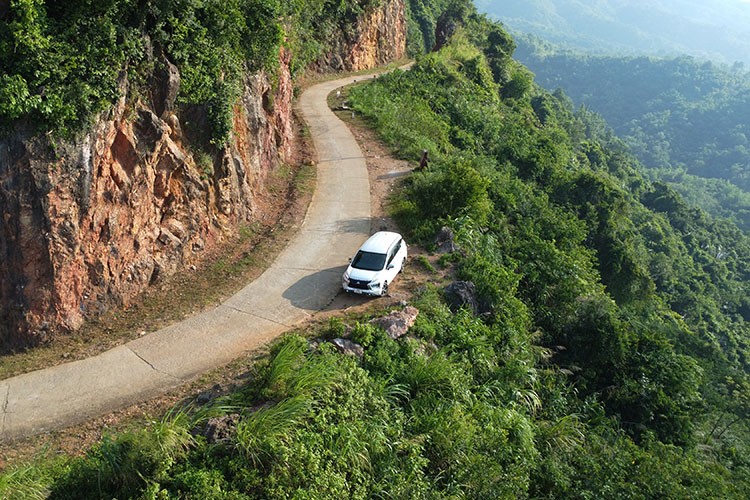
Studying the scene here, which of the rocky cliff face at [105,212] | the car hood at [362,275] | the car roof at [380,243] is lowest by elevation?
the car hood at [362,275]

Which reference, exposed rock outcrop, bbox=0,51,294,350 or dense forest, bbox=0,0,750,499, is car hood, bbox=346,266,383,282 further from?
exposed rock outcrop, bbox=0,51,294,350

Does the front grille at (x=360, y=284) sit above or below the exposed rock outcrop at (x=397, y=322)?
above

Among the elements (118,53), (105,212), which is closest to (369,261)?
(105,212)

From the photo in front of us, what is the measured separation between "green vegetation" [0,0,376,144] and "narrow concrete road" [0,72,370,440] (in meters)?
4.63

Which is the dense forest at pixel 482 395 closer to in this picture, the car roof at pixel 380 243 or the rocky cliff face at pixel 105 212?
the car roof at pixel 380 243

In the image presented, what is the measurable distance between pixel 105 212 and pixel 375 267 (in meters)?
6.82

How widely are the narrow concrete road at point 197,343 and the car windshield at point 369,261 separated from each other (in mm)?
940

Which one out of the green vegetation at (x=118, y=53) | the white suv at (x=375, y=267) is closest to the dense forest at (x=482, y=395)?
the white suv at (x=375, y=267)

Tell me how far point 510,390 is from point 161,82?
11835 mm

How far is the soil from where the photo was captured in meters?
10.5

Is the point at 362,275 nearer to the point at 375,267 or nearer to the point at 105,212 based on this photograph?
the point at 375,267

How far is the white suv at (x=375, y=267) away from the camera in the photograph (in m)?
15.1

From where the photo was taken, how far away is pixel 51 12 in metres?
12.7

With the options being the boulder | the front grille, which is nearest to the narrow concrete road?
the front grille
